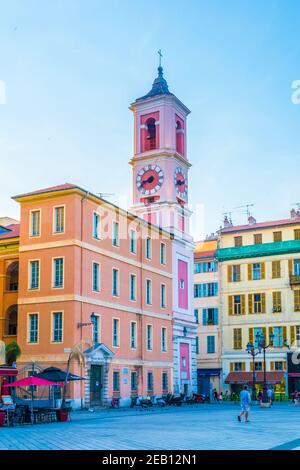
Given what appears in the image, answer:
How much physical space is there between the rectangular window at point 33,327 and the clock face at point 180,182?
19.6m

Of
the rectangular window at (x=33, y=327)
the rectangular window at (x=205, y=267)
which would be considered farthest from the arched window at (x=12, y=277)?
the rectangular window at (x=205, y=267)

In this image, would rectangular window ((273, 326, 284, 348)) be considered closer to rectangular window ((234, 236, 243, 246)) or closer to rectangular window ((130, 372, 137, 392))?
rectangular window ((234, 236, 243, 246))

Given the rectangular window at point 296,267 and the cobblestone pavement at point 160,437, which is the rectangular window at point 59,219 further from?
the rectangular window at point 296,267

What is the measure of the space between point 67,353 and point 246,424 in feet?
52.9

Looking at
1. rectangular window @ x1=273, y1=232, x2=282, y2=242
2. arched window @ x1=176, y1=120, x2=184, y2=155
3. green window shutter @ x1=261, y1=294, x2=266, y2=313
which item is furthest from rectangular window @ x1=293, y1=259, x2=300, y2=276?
arched window @ x1=176, y1=120, x2=184, y2=155

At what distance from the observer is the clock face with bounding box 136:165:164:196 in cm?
5719

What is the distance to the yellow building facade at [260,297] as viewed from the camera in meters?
61.9

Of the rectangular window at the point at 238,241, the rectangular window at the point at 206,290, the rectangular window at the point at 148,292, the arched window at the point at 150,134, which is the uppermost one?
the arched window at the point at 150,134

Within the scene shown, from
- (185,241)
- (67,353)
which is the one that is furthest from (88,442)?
(185,241)

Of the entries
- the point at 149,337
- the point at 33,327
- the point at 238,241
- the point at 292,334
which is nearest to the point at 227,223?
the point at 238,241

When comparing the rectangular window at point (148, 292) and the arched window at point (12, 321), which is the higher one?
the rectangular window at point (148, 292)

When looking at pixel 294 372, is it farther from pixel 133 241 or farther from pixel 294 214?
pixel 133 241

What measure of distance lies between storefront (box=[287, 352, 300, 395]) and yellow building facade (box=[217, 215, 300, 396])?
0.28 ft

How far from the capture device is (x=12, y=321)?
46.1 m
